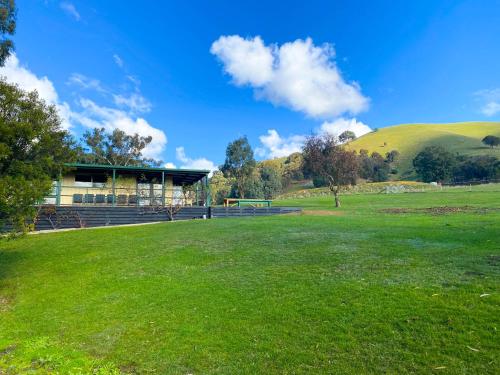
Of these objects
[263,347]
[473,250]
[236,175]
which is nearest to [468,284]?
[473,250]

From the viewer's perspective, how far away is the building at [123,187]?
21.7 metres

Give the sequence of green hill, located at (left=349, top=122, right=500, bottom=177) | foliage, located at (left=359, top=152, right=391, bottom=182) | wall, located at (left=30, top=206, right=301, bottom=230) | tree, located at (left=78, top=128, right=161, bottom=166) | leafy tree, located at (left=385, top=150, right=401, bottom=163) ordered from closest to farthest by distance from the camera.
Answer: wall, located at (left=30, top=206, right=301, bottom=230) → tree, located at (left=78, top=128, right=161, bottom=166) → foliage, located at (left=359, top=152, right=391, bottom=182) → green hill, located at (left=349, top=122, right=500, bottom=177) → leafy tree, located at (left=385, top=150, right=401, bottom=163)

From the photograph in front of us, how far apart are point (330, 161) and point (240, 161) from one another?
29638mm

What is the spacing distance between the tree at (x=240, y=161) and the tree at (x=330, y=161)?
91.8 ft

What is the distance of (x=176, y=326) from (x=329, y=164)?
23888mm

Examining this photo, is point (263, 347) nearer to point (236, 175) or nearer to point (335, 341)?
point (335, 341)

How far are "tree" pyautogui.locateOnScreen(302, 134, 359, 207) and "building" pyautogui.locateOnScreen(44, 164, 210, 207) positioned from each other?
31.6 feet

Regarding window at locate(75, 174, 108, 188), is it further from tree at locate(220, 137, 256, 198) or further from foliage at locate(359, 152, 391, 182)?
foliage at locate(359, 152, 391, 182)

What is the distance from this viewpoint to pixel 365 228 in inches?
495

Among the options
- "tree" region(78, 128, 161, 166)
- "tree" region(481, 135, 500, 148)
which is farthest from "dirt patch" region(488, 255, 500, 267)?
"tree" region(481, 135, 500, 148)

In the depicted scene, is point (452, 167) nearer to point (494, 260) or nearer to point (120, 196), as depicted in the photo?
point (120, 196)

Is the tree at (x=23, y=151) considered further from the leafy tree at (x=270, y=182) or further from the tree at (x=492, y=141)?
the tree at (x=492, y=141)

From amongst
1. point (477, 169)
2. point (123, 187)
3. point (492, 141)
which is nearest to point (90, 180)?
point (123, 187)

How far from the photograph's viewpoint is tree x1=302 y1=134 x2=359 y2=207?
27.6m
